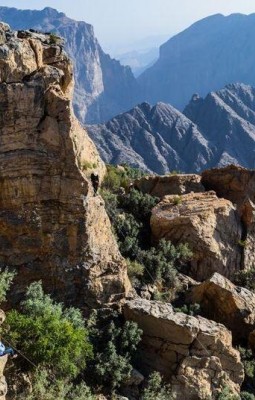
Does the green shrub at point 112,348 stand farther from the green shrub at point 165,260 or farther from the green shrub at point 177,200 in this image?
the green shrub at point 177,200

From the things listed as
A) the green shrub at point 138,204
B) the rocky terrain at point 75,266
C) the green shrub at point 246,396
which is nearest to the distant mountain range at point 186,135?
the green shrub at point 138,204

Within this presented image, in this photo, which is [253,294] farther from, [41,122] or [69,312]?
[41,122]

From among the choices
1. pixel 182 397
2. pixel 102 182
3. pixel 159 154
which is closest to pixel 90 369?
pixel 182 397

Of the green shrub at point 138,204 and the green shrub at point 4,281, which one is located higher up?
the green shrub at point 4,281

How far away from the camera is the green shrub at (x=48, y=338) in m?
15.1

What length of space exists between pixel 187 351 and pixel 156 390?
1.86m

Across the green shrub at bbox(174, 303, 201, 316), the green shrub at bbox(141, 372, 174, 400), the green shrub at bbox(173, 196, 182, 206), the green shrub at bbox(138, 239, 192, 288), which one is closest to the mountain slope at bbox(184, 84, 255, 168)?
the green shrub at bbox(173, 196, 182, 206)

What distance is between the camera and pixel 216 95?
145m

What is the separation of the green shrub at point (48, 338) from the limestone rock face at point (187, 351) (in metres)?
2.66

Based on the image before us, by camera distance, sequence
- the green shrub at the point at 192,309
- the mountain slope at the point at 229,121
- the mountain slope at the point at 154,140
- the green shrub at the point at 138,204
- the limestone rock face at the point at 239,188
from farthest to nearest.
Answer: the mountain slope at the point at 229,121, the mountain slope at the point at 154,140, the limestone rock face at the point at 239,188, the green shrub at the point at 138,204, the green shrub at the point at 192,309

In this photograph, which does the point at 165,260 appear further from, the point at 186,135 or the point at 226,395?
the point at 186,135

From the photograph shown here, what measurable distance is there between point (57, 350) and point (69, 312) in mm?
2072

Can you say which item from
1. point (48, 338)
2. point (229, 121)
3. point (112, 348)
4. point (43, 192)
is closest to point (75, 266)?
point (43, 192)

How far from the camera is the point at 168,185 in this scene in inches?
1208
